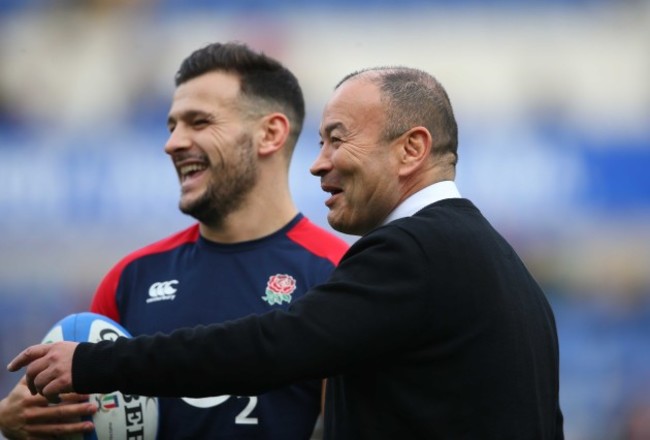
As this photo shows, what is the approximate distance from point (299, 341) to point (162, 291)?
138 centimetres

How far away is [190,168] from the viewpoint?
13.7 feet

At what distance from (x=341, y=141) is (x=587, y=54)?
7.42 meters

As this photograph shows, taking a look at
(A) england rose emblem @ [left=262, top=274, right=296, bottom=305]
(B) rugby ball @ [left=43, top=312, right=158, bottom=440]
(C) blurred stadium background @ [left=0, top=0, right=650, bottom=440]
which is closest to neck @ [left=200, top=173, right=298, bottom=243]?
(A) england rose emblem @ [left=262, top=274, right=296, bottom=305]

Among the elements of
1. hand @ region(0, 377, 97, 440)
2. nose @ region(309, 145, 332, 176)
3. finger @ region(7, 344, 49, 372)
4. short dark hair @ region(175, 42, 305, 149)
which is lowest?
hand @ region(0, 377, 97, 440)

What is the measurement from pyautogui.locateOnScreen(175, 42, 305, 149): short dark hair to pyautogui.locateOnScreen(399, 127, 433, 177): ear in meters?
1.27

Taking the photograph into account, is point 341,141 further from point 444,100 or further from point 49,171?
point 49,171

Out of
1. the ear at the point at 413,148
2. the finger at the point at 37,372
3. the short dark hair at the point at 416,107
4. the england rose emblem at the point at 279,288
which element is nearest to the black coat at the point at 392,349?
the finger at the point at 37,372

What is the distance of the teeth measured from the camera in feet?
13.7

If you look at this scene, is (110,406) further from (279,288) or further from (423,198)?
(423,198)

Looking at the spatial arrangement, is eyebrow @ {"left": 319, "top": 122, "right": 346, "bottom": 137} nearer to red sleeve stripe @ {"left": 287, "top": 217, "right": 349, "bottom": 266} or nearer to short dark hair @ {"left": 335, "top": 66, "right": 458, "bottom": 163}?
short dark hair @ {"left": 335, "top": 66, "right": 458, "bottom": 163}

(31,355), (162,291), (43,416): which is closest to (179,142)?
(162,291)

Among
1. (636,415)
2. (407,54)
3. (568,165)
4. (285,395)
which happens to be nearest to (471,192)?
(568,165)

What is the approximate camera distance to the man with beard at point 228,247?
12.2ft

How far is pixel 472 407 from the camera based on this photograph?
110 inches
